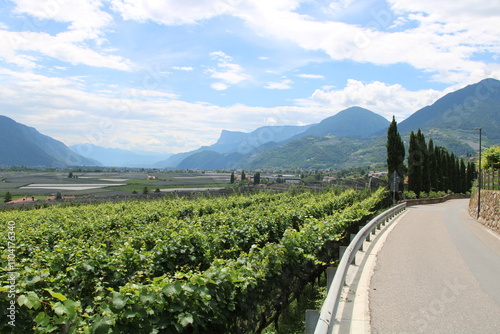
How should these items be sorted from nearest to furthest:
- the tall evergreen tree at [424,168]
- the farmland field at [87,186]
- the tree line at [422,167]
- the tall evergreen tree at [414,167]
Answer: the tree line at [422,167] → the tall evergreen tree at [414,167] → the tall evergreen tree at [424,168] → the farmland field at [87,186]

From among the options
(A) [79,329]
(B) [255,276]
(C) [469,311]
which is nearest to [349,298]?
(C) [469,311]

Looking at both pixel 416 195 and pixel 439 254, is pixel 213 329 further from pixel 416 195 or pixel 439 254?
pixel 416 195

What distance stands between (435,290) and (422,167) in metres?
56.0

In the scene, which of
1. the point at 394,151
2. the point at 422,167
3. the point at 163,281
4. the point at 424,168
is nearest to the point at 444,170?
the point at 424,168

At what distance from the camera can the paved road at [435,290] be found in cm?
549

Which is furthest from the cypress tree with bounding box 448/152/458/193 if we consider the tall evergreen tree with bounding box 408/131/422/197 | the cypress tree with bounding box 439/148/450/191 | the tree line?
the tall evergreen tree with bounding box 408/131/422/197

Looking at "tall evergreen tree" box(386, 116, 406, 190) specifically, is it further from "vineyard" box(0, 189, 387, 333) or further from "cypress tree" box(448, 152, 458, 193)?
"cypress tree" box(448, 152, 458, 193)

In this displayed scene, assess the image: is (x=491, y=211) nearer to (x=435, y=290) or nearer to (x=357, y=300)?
(x=435, y=290)

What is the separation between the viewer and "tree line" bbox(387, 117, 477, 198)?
44.9m

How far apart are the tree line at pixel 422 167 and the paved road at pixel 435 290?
1179 inches

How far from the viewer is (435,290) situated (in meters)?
7.26

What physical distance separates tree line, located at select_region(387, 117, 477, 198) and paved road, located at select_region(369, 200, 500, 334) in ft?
98.3

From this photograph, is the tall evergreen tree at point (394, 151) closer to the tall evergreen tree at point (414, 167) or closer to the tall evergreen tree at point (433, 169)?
the tall evergreen tree at point (414, 167)

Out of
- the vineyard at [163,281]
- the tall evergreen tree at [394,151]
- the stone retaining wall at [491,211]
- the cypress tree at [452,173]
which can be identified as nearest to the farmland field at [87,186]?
the tall evergreen tree at [394,151]
